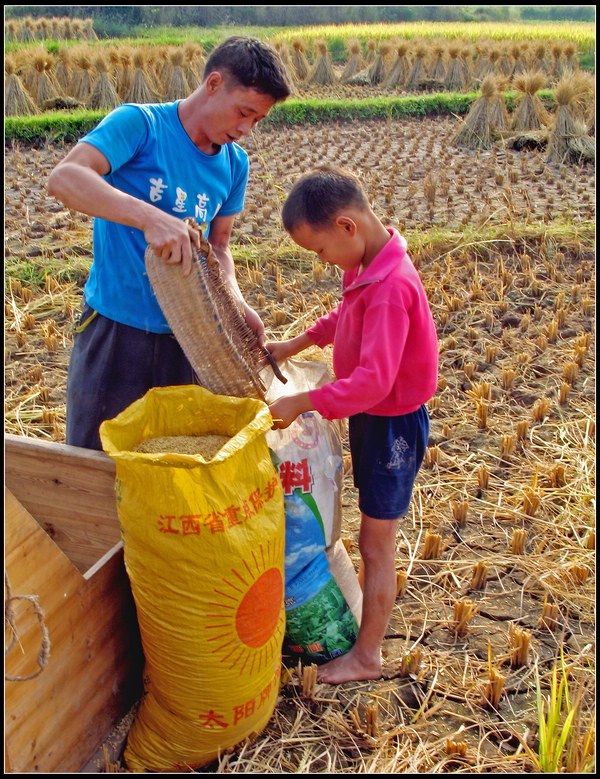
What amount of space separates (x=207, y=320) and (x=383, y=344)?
1.66ft

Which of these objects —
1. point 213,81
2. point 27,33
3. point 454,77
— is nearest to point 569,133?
point 454,77

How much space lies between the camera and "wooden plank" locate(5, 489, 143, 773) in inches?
70.6

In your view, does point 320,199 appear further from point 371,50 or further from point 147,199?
point 371,50

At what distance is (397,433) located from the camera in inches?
94.8

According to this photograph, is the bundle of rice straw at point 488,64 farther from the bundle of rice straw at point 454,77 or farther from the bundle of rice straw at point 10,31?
the bundle of rice straw at point 10,31

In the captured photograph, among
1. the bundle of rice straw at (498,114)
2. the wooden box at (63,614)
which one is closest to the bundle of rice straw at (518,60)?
the bundle of rice straw at (498,114)

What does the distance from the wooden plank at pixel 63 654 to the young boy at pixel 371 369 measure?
68 centimetres

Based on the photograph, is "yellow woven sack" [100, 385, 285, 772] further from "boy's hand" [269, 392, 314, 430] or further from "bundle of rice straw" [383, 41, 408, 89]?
"bundle of rice straw" [383, 41, 408, 89]

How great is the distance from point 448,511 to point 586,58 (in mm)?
20191

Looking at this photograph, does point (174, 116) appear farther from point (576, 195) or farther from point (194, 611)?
point (576, 195)

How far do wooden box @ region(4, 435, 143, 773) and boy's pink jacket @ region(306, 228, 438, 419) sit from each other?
0.80m

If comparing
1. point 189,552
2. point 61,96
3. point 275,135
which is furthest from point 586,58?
point 189,552

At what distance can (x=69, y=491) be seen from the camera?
2.48 m

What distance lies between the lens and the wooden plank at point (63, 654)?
1792mm
